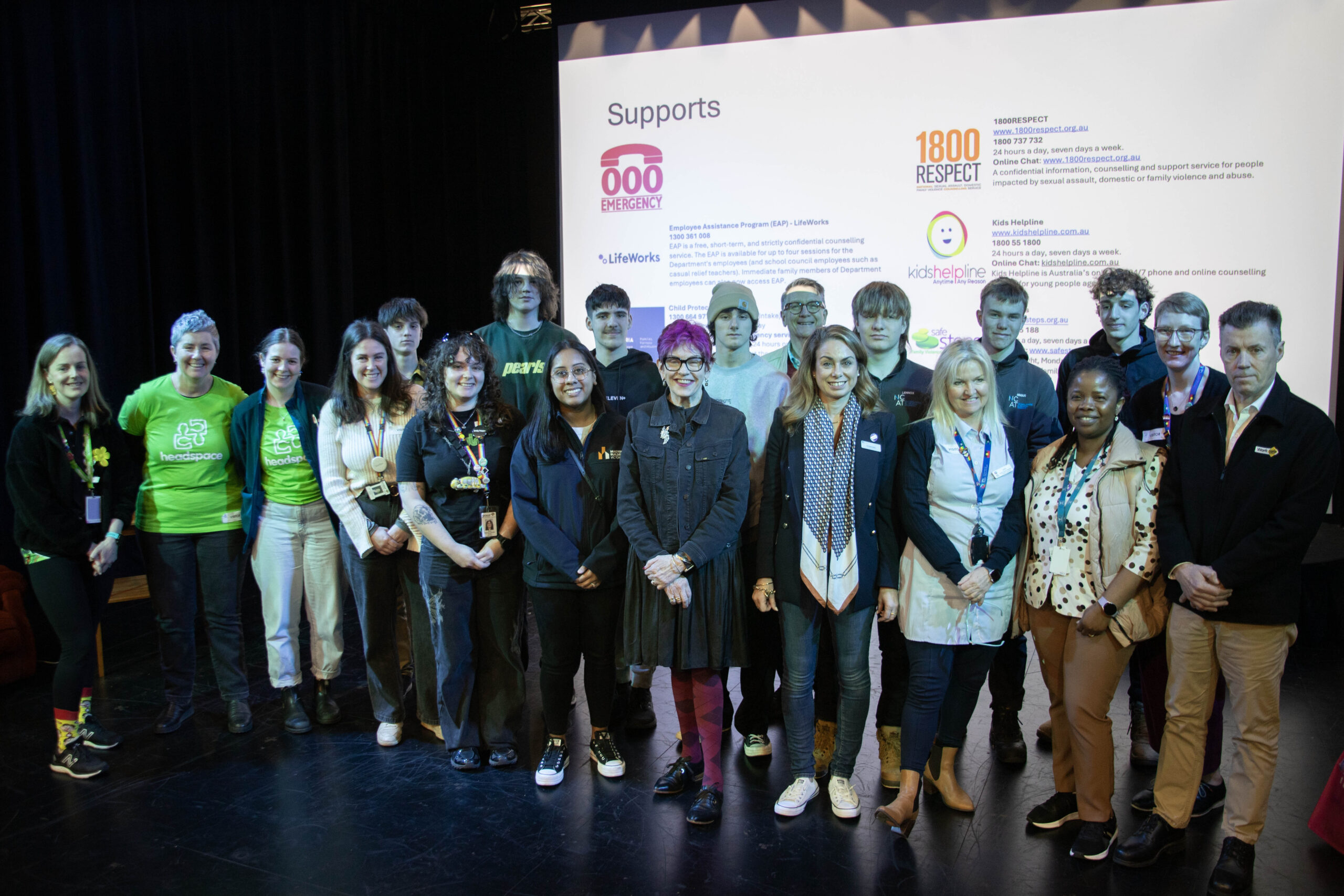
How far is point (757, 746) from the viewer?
3.14 meters

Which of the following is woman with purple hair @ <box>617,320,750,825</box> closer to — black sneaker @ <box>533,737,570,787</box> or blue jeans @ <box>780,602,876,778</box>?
blue jeans @ <box>780,602,876,778</box>

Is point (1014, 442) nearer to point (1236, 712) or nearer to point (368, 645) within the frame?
point (1236, 712)

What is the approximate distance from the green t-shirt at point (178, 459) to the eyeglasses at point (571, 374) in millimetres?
1452

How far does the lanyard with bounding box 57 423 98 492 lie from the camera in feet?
10.3

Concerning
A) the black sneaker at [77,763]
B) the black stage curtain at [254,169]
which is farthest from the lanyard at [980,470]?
the black stage curtain at [254,169]

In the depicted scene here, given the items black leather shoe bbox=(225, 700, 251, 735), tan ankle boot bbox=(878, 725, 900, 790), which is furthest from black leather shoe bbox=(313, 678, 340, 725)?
tan ankle boot bbox=(878, 725, 900, 790)

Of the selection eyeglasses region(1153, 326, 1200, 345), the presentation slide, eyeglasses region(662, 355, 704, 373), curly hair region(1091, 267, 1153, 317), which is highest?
the presentation slide

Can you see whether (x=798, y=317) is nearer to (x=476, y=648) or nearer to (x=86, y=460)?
(x=476, y=648)

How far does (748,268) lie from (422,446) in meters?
3.18

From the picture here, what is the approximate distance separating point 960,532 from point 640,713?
1564 mm

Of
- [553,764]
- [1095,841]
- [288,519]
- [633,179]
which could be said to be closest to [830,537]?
[1095,841]

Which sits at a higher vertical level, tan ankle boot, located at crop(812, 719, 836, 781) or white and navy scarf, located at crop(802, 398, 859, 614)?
white and navy scarf, located at crop(802, 398, 859, 614)

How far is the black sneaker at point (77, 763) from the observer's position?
121 inches

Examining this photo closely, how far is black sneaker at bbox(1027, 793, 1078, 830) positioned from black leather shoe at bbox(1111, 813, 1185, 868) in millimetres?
173
